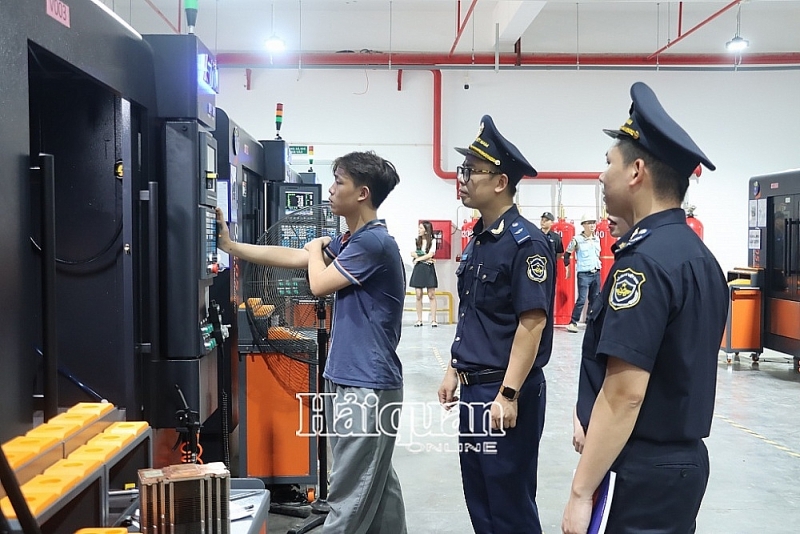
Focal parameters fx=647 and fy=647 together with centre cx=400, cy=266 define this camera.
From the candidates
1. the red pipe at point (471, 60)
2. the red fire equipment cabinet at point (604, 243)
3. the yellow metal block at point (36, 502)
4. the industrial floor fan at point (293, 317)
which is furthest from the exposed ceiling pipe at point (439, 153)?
the yellow metal block at point (36, 502)

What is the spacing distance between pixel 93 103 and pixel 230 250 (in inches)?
30.2

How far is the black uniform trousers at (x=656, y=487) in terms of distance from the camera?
1470mm

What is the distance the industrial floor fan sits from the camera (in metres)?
3.24

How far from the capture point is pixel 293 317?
3459 millimetres

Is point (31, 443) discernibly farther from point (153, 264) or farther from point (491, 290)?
point (491, 290)

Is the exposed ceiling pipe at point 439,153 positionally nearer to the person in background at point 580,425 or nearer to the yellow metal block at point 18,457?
the person in background at point 580,425

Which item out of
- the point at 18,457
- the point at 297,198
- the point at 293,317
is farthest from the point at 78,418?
the point at 297,198

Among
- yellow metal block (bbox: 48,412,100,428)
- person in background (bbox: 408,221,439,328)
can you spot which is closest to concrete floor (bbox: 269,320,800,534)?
yellow metal block (bbox: 48,412,100,428)

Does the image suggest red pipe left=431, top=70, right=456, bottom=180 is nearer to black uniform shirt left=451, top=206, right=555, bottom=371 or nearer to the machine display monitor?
the machine display monitor

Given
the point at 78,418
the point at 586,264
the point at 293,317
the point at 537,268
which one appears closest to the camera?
the point at 78,418

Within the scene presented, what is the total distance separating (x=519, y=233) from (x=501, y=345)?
0.43 meters

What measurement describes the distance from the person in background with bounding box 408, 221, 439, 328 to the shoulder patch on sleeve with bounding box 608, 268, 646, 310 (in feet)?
29.4

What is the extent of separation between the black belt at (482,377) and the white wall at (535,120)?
28.6ft

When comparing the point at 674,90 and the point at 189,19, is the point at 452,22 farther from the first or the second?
the point at 189,19
